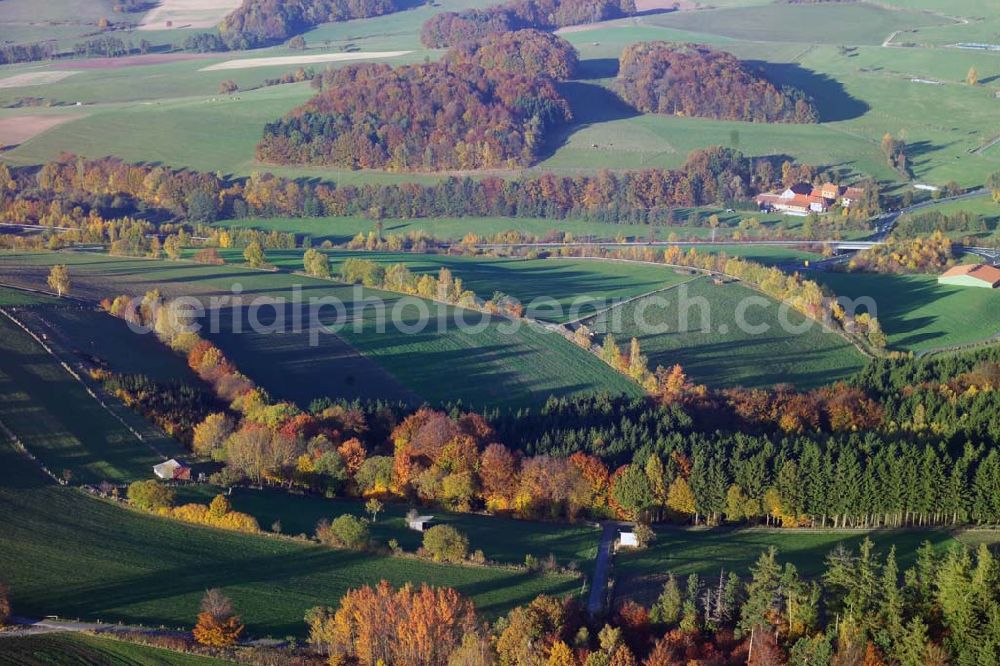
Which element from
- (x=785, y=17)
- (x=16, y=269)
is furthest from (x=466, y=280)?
(x=785, y=17)

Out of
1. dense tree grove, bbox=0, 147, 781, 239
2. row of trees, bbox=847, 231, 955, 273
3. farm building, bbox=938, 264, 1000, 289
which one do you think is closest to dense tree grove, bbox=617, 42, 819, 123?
dense tree grove, bbox=0, 147, 781, 239

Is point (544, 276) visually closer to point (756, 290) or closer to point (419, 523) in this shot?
point (756, 290)

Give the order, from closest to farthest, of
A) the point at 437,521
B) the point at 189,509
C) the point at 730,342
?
the point at 189,509 < the point at 437,521 < the point at 730,342

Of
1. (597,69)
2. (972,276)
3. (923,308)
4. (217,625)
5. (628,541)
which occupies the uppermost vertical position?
(597,69)

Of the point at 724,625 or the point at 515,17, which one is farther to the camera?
the point at 515,17

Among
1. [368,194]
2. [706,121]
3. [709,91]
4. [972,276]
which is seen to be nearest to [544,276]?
[972,276]
